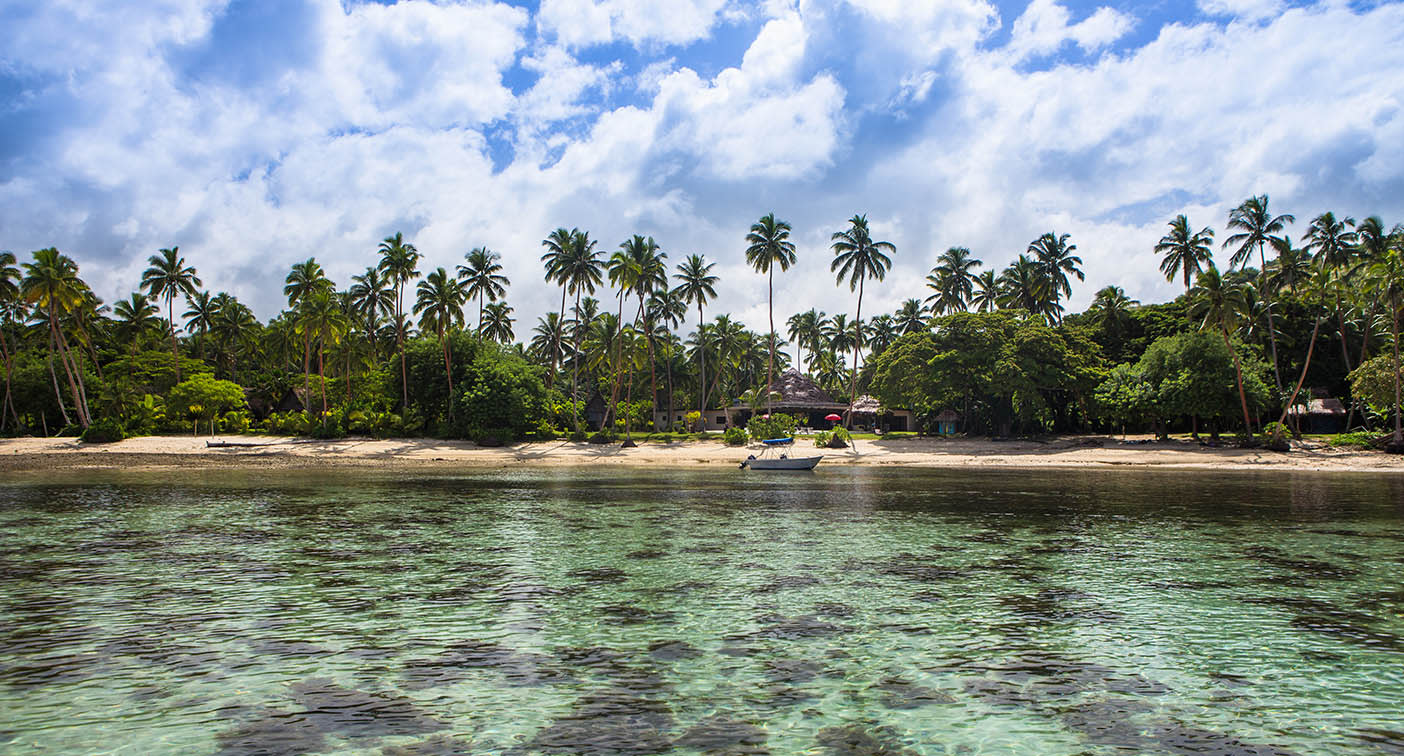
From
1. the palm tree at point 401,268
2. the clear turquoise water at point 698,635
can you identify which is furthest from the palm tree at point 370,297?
the clear turquoise water at point 698,635

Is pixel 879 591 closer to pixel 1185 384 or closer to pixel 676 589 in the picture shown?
pixel 676 589

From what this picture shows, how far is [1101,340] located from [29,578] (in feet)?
231

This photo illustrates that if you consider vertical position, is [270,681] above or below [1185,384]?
below

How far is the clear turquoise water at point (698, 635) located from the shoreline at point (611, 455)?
84.0 ft

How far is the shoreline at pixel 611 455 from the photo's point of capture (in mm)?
44406

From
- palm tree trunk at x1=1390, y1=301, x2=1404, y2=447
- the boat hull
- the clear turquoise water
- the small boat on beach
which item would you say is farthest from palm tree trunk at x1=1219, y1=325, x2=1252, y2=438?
the clear turquoise water

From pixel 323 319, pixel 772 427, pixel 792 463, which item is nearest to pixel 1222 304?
pixel 792 463

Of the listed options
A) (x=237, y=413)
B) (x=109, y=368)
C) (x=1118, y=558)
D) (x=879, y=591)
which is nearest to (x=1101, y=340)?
(x=1118, y=558)

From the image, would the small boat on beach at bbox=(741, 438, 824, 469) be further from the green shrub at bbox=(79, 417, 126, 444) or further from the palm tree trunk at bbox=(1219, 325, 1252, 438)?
the green shrub at bbox=(79, 417, 126, 444)

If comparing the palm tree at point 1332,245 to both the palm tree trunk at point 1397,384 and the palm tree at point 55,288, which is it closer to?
the palm tree trunk at point 1397,384

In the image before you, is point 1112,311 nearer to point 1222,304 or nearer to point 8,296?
point 1222,304

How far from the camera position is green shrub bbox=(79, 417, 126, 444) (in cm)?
5375

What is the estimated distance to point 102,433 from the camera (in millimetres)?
53875

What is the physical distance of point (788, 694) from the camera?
8297 millimetres
